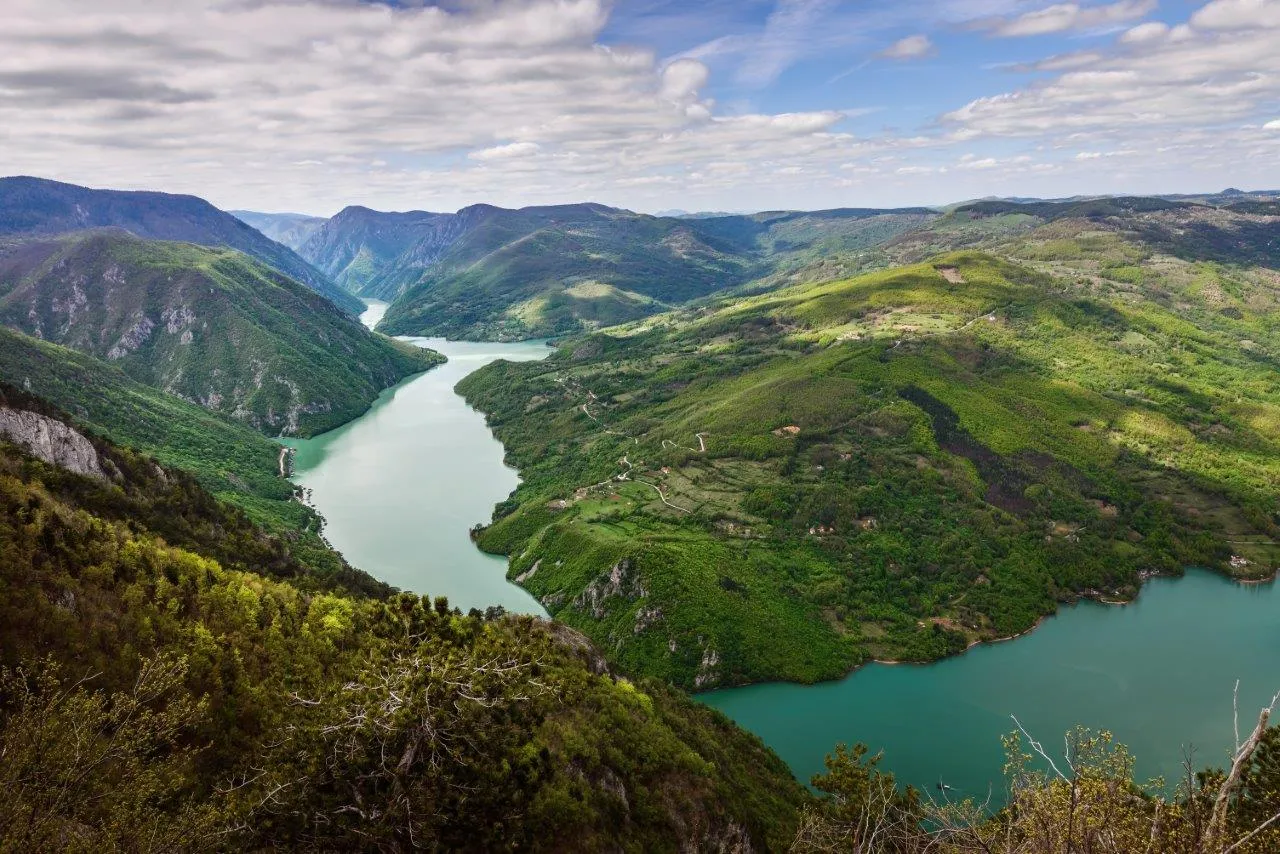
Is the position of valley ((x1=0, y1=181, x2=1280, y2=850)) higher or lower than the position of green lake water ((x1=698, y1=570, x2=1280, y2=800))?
higher

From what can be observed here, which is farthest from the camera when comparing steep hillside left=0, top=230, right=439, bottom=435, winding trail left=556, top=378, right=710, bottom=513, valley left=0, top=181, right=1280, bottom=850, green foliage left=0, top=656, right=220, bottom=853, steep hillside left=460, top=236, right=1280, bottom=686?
steep hillside left=0, top=230, right=439, bottom=435

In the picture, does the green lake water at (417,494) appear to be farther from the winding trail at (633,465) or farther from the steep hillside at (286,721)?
the steep hillside at (286,721)

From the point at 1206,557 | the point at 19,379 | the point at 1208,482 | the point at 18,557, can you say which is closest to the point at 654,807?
the point at 18,557

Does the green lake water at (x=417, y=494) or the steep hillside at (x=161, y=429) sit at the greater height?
the steep hillside at (x=161, y=429)

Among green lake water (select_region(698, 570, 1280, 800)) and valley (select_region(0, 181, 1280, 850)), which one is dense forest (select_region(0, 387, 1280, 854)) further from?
green lake water (select_region(698, 570, 1280, 800))

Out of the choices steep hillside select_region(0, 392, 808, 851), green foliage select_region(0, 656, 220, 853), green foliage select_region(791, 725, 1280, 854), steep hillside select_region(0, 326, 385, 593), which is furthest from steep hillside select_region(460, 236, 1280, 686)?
green foliage select_region(0, 656, 220, 853)

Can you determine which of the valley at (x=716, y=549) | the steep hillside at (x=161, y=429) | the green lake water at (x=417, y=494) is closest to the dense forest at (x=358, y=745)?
the valley at (x=716, y=549)
